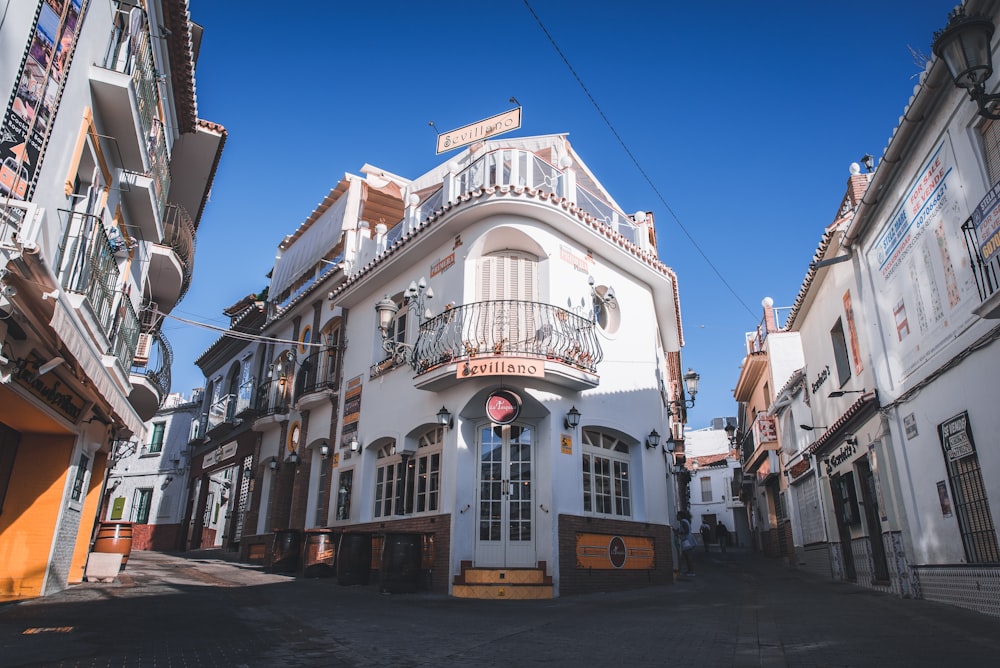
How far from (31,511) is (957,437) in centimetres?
1311

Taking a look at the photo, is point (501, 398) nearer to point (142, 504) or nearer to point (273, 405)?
point (273, 405)

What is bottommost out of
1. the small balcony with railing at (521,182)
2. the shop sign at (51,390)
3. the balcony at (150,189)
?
the shop sign at (51,390)

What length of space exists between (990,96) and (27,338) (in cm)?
1025

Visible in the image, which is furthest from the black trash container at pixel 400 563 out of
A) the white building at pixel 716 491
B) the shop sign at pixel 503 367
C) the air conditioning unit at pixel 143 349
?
the white building at pixel 716 491

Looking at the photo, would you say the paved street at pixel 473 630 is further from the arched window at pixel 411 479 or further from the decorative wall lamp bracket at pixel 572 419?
the decorative wall lamp bracket at pixel 572 419

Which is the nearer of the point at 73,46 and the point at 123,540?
the point at 73,46

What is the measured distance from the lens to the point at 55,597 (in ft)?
30.3

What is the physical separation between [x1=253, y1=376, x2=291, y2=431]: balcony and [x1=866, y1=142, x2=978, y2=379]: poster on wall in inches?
610

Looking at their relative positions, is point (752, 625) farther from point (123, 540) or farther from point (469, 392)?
point (123, 540)

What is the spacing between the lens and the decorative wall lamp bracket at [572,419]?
12125 mm

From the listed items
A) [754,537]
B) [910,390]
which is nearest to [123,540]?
[910,390]

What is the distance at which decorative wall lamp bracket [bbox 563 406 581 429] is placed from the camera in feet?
39.8

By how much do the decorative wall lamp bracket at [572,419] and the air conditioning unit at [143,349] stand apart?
9.96m

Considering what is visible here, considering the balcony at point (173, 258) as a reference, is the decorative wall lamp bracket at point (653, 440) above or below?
below
